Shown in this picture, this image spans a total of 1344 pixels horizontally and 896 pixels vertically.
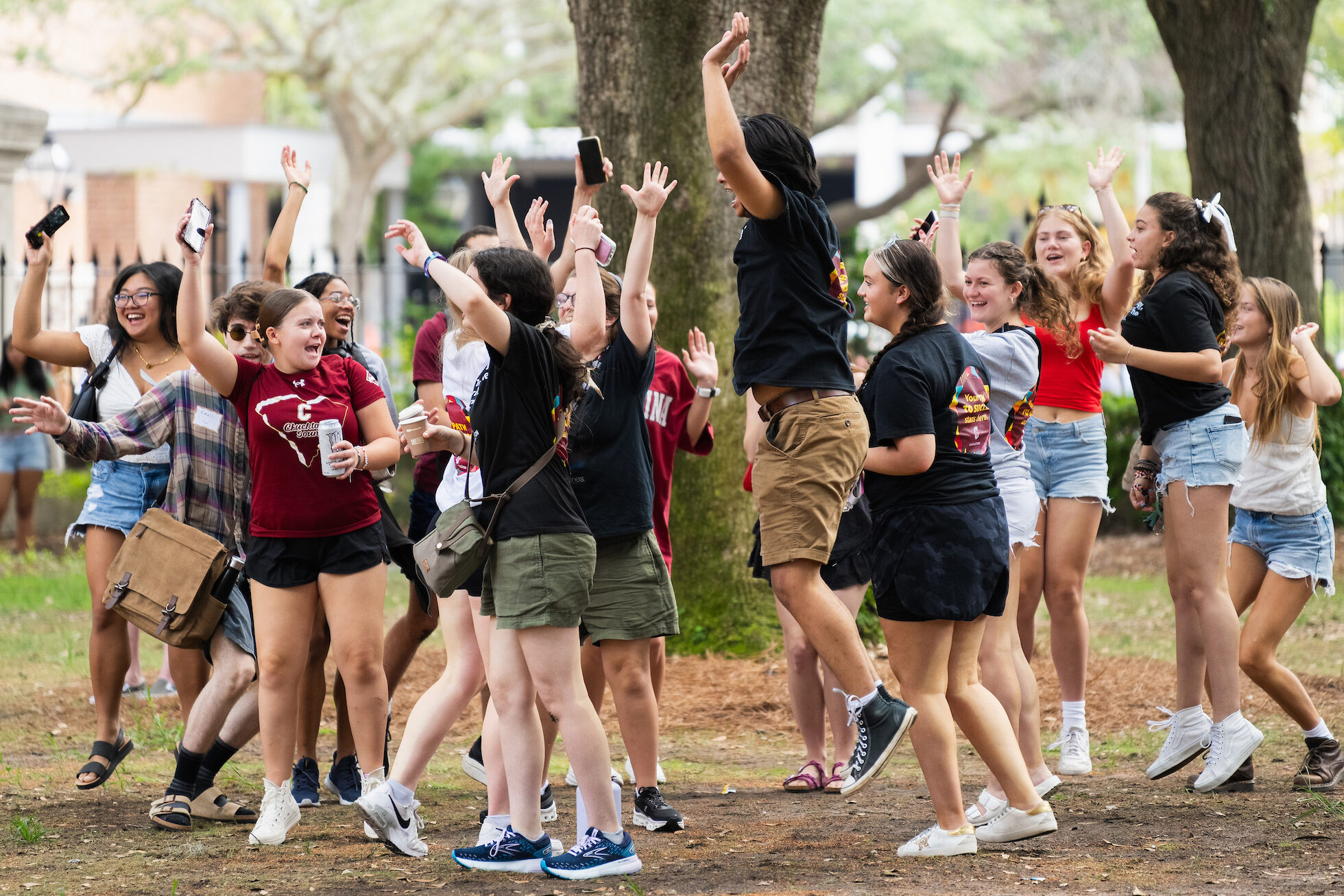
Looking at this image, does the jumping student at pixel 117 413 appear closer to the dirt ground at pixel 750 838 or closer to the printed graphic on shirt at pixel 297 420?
the dirt ground at pixel 750 838

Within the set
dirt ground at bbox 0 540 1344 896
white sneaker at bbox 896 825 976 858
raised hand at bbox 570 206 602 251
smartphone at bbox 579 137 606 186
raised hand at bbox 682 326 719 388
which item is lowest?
dirt ground at bbox 0 540 1344 896

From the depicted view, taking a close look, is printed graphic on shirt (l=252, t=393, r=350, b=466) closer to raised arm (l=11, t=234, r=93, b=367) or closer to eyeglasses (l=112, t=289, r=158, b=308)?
eyeglasses (l=112, t=289, r=158, b=308)

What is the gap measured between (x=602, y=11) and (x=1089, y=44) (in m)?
21.0

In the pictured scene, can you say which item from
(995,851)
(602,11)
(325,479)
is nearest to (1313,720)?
(995,851)

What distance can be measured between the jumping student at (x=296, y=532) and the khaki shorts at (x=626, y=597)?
0.71m

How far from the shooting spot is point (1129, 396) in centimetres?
1350

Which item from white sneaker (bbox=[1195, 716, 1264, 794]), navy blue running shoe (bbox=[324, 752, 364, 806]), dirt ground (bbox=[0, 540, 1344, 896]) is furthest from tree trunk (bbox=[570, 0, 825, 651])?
white sneaker (bbox=[1195, 716, 1264, 794])

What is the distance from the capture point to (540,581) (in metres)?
4.05

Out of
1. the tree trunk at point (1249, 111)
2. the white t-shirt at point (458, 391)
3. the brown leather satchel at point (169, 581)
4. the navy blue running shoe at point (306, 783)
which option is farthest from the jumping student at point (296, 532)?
the tree trunk at point (1249, 111)

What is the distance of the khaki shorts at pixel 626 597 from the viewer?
468 cm

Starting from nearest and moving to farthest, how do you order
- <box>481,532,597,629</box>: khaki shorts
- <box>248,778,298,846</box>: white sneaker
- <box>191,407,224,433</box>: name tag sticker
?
<box>481,532,597,629</box>: khaki shorts < <box>248,778,298,846</box>: white sneaker < <box>191,407,224,433</box>: name tag sticker

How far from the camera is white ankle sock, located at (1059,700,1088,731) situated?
5.79 metres

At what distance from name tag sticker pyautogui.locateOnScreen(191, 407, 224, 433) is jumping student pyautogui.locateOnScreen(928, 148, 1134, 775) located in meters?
A: 2.75

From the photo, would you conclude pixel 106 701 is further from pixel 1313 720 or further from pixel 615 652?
pixel 1313 720
